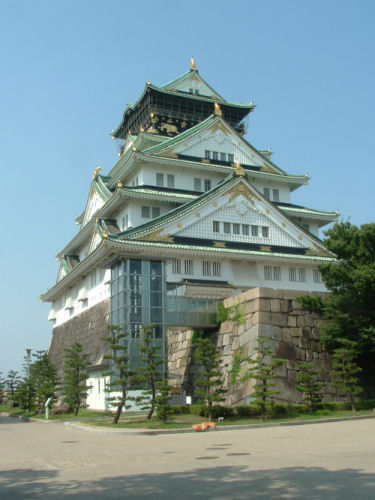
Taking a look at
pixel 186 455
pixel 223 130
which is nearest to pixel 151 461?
pixel 186 455

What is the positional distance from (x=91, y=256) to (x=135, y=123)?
2054 cm

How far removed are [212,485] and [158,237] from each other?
24.6 m

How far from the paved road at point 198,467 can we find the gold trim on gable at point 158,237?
16.6 metres

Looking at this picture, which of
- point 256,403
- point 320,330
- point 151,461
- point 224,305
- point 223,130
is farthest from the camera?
point 223,130

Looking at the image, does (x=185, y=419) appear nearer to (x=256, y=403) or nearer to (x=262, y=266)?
(x=256, y=403)

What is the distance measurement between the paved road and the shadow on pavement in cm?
1

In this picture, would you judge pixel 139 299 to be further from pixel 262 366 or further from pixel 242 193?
pixel 242 193

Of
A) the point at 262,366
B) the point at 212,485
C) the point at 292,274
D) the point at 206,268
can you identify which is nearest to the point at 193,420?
the point at 262,366

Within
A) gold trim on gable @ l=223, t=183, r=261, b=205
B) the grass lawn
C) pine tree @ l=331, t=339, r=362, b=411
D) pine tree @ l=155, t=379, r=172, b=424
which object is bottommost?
the grass lawn

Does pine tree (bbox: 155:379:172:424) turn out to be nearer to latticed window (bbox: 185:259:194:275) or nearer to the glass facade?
the glass facade

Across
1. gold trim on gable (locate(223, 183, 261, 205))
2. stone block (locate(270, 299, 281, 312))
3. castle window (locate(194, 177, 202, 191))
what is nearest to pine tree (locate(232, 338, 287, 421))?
stone block (locate(270, 299, 281, 312))

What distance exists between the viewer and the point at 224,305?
29.2 metres

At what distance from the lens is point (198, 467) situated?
10.6 m

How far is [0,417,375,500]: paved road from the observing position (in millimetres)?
8336
